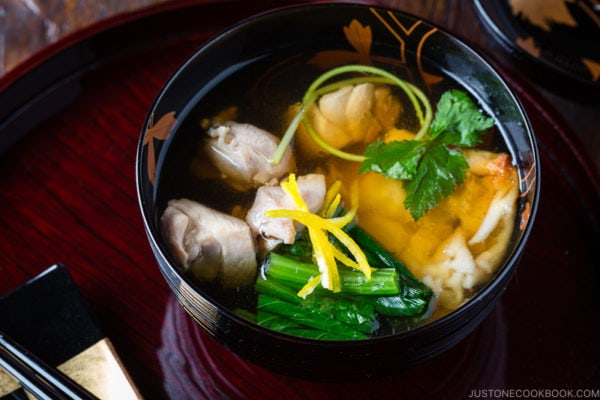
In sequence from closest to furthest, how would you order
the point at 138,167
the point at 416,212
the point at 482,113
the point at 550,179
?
the point at 138,167 → the point at 416,212 → the point at 482,113 → the point at 550,179

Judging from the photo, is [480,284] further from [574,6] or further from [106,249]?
[574,6]

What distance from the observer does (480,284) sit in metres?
1.30

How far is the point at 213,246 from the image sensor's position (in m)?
1.33

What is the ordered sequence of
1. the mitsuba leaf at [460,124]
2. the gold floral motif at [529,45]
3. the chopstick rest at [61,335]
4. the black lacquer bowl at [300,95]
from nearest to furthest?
the black lacquer bowl at [300,95] < the chopstick rest at [61,335] < the mitsuba leaf at [460,124] < the gold floral motif at [529,45]

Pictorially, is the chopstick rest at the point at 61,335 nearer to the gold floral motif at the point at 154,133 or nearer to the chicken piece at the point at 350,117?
the gold floral motif at the point at 154,133

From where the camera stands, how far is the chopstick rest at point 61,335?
1350 millimetres

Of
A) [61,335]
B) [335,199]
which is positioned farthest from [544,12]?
[61,335]

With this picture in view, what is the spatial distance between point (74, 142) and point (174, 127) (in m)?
0.34

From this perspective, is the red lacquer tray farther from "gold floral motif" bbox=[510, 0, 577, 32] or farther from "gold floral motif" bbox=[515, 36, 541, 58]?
"gold floral motif" bbox=[510, 0, 577, 32]

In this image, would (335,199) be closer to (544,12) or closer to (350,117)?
(350,117)

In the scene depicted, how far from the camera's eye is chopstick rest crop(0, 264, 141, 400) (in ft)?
4.43

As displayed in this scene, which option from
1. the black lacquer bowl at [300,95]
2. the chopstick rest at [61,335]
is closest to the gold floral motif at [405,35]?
the black lacquer bowl at [300,95]

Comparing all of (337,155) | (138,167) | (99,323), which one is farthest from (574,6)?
(99,323)

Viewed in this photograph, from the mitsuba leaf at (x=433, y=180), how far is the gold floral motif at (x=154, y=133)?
0.48 meters
